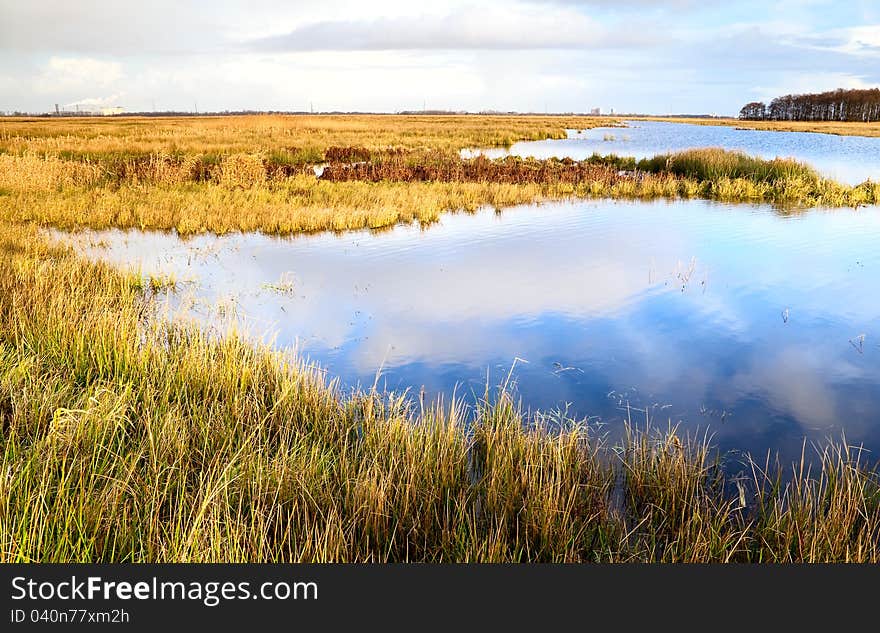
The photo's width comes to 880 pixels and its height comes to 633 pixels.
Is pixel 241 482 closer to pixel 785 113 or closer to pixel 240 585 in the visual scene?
pixel 240 585

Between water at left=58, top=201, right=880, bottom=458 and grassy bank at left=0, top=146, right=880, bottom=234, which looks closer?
water at left=58, top=201, right=880, bottom=458

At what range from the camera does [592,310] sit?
10359mm

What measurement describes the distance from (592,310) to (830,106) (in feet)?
497

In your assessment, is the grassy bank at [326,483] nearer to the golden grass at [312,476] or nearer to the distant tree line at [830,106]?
the golden grass at [312,476]

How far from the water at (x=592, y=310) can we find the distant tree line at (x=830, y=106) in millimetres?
130094

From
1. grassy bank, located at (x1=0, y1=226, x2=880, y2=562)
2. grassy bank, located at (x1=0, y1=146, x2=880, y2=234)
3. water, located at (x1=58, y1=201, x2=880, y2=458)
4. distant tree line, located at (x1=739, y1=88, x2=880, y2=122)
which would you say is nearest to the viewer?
grassy bank, located at (x1=0, y1=226, x2=880, y2=562)

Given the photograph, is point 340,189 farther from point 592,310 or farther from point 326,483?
point 326,483

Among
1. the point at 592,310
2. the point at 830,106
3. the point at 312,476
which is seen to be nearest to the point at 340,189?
the point at 592,310

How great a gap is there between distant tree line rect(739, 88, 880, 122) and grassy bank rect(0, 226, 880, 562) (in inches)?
5733

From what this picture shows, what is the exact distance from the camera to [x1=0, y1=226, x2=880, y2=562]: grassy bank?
3.68 metres

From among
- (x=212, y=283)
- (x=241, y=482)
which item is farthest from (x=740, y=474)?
(x=212, y=283)

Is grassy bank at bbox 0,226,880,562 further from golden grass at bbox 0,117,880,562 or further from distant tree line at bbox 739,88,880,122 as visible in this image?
distant tree line at bbox 739,88,880,122

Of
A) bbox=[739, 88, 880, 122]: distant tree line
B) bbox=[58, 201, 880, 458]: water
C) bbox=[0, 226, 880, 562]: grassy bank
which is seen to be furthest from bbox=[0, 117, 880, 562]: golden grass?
bbox=[739, 88, 880, 122]: distant tree line

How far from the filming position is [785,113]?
153875 mm
